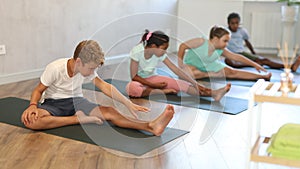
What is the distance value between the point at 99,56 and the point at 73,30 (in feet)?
7.85

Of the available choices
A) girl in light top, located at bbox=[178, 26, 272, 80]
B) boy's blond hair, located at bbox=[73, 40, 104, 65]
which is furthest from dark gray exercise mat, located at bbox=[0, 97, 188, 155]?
girl in light top, located at bbox=[178, 26, 272, 80]

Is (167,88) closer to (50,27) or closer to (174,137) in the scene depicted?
(174,137)

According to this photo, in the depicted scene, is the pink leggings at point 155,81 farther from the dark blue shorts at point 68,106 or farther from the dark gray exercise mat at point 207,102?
the dark blue shorts at point 68,106

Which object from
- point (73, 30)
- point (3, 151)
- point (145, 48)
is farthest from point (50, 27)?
point (3, 151)

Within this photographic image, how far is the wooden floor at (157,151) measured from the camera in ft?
6.73

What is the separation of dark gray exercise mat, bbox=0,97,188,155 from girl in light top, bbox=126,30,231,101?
0.92 meters

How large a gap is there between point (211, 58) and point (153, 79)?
799 millimetres

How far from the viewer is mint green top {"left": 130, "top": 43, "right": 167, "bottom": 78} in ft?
11.3

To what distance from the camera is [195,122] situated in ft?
9.25

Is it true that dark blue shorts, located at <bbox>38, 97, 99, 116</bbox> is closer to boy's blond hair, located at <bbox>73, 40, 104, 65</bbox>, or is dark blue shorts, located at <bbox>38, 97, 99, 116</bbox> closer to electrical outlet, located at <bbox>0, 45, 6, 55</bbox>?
boy's blond hair, located at <bbox>73, 40, 104, 65</bbox>

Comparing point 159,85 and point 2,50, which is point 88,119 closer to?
point 159,85

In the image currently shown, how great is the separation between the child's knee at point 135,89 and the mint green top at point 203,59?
0.91 metres

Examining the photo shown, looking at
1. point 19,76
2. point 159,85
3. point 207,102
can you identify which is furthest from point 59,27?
point 207,102

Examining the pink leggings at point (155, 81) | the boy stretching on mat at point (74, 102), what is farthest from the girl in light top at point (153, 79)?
the boy stretching on mat at point (74, 102)
